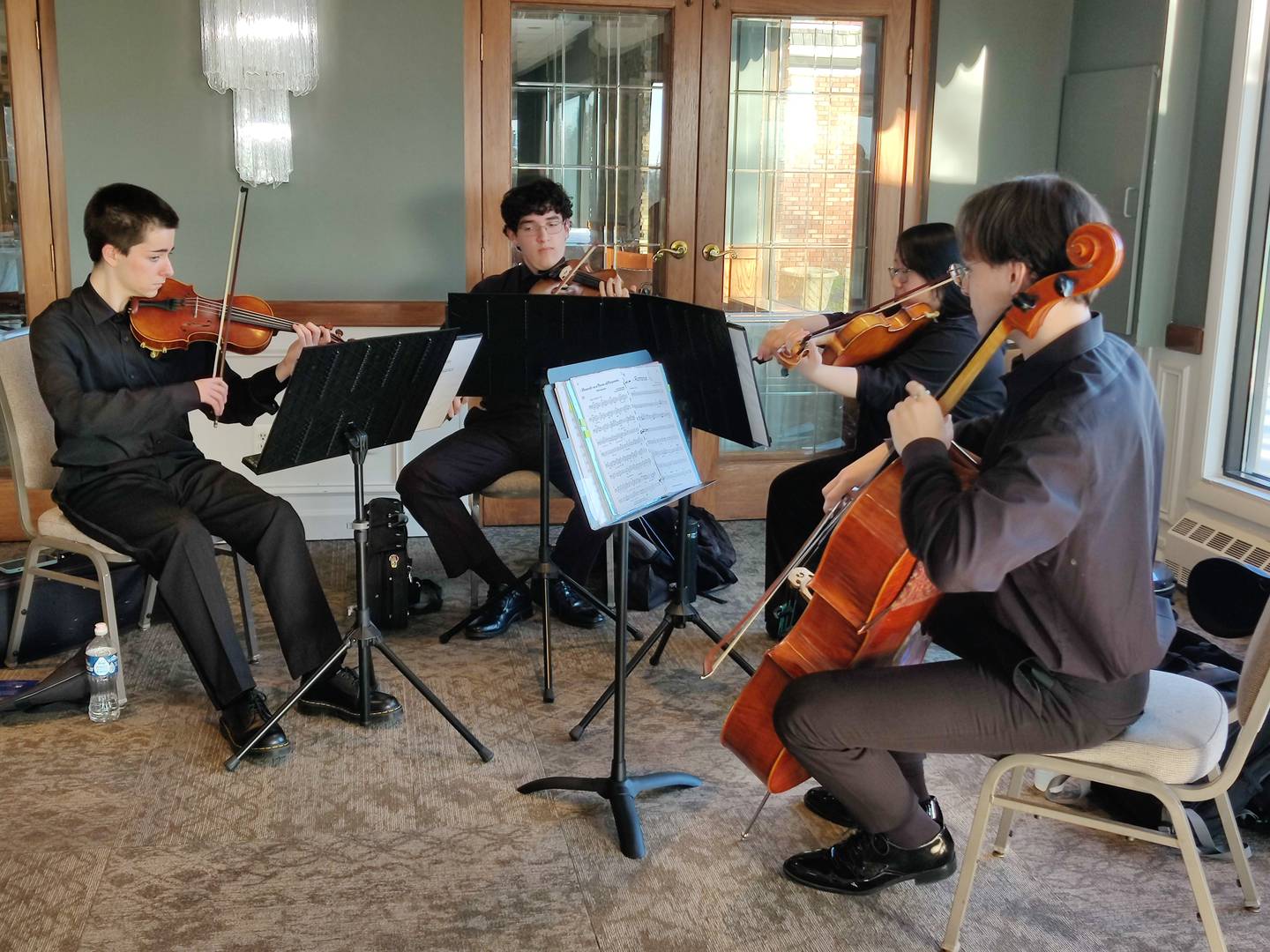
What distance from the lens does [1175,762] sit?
1.87 meters

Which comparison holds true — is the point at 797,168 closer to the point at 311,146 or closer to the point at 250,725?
the point at 311,146

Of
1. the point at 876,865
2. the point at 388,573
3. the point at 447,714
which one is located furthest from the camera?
the point at 388,573

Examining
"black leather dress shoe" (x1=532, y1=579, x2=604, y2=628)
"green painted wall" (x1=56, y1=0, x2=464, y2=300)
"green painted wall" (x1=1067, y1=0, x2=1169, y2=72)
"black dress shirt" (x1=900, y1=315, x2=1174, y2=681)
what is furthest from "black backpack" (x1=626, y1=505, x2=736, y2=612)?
"green painted wall" (x1=1067, y1=0, x2=1169, y2=72)

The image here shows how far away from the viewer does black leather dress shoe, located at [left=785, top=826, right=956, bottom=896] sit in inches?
85.7

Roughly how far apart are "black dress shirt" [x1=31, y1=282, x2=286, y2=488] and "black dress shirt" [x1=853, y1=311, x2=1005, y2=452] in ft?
5.33

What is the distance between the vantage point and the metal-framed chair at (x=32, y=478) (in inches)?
117

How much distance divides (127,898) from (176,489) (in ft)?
3.77

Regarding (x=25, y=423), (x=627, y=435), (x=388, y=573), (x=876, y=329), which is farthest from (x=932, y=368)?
(x=25, y=423)

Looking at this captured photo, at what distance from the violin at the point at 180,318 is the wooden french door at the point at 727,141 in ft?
4.76

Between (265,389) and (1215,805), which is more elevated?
(265,389)

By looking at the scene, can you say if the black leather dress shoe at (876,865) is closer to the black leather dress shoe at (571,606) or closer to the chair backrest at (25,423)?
the black leather dress shoe at (571,606)

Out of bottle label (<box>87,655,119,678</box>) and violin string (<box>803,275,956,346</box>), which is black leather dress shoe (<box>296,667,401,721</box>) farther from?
violin string (<box>803,275,956,346</box>)

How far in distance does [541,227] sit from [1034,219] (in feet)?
7.22

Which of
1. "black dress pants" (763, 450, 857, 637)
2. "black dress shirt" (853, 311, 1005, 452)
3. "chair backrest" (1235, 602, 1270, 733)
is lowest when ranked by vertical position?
"black dress pants" (763, 450, 857, 637)
